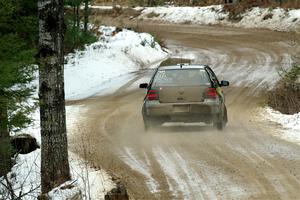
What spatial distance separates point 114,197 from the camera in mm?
8414

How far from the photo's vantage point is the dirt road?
9.25 meters

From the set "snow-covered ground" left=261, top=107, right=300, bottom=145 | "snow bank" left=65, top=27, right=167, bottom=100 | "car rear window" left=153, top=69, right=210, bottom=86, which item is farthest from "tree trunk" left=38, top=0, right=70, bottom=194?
"snow bank" left=65, top=27, right=167, bottom=100

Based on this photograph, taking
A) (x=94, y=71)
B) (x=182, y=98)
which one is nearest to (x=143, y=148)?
(x=182, y=98)

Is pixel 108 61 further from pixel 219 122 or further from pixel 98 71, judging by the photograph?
pixel 219 122

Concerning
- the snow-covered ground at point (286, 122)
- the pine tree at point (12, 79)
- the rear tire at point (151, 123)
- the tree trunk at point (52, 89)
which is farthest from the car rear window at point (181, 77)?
the tree trunk at point (52, 89)

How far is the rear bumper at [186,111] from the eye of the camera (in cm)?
1358

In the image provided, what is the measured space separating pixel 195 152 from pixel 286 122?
4.09 m

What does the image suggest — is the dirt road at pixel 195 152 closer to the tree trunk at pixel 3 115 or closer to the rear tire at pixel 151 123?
the rear tire at pixel 151 123

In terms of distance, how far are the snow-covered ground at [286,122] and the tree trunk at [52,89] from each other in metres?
5.97

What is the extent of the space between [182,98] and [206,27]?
3276 centimetres

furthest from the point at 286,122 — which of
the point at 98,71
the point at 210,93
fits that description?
the point at 98,71

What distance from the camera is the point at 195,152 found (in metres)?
11.8

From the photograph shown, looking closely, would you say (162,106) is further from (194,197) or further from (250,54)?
(250,54)

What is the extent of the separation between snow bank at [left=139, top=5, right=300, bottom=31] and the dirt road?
58.4 feet
